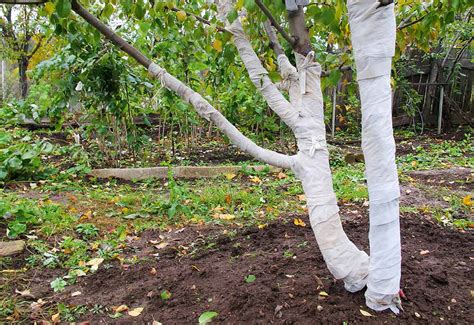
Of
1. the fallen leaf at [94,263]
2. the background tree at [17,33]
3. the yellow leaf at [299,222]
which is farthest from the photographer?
the background tree at [17,33]

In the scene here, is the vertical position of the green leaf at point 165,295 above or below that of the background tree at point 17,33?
below

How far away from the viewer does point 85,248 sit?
3.27m

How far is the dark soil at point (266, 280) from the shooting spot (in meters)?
1.98

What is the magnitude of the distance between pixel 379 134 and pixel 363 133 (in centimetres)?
7

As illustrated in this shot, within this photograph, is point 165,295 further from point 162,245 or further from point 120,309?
point 162,245

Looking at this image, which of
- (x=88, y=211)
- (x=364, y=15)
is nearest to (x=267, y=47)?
(x=364, y=15)

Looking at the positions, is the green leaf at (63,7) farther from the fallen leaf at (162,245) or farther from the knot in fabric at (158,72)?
the fallen leaf at (162,245)

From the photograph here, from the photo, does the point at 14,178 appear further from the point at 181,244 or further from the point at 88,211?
the point at 181,244

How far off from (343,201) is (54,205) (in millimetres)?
2870

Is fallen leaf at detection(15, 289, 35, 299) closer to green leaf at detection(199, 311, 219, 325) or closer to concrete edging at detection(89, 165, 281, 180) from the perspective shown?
green leaf at detection(199, 311, 219, 325)

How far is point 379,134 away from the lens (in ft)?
5.75

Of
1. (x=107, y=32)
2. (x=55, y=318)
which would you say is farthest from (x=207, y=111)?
(x=55, y=318)

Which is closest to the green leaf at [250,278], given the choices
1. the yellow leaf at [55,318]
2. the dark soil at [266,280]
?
the dark soil at [266,280]

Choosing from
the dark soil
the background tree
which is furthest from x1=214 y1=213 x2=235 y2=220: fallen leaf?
the background tree
